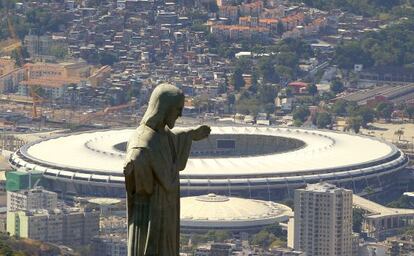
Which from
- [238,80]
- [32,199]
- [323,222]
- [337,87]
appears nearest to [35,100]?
[238,80]

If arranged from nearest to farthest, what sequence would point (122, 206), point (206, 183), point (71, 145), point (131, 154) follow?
point (131, 154)
point (122, 206)
point (206, 183)
point (71, 145)

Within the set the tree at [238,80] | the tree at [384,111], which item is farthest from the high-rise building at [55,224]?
the tree at [238,80]

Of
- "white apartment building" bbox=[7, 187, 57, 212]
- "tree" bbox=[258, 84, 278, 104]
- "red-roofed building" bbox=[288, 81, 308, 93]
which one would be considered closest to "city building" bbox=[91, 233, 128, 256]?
"white apartment building" bbox=[7, 187, 57, 212]

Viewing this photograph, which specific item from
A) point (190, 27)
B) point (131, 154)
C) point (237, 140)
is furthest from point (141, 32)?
point (131, 154)

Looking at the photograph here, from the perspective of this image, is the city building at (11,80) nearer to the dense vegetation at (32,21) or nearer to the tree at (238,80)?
the tree at (238,80)

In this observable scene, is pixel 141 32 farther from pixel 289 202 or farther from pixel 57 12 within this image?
pixel 289 202

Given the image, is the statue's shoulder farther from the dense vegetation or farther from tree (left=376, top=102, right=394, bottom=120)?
the dense vegetation
